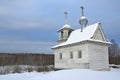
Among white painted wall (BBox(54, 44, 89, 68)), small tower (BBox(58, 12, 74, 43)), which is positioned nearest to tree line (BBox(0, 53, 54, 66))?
white painted wall (BBox(54, 44, 89, 68))

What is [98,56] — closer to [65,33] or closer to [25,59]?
[65,33]

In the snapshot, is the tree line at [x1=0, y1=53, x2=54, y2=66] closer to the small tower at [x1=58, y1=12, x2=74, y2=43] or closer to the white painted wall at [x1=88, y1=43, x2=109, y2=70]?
the small tower at [x1=58, y1=12, x2=74, y2=43]

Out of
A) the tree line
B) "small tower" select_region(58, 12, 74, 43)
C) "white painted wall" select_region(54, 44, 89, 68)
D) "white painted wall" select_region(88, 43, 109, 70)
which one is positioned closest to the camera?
"white painted wall" select_region(88, 43, 109, 70)

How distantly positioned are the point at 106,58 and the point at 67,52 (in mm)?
5395

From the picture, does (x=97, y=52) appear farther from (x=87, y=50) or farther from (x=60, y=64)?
(x=60, y=64)

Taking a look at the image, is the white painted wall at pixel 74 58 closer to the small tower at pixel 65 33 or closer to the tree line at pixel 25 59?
the small tower at pixel 65 33

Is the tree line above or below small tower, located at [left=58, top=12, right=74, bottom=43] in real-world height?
below

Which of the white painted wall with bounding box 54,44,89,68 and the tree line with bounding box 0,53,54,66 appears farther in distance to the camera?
the tree line with bounding box 0,53,54,66

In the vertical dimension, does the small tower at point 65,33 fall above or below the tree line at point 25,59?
above

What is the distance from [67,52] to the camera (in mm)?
24625

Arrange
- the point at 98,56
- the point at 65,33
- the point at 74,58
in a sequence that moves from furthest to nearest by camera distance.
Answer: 1. the point at 65,33
2. the point at 74,58
3. the point at 98,56

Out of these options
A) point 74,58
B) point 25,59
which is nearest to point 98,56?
point 74,58

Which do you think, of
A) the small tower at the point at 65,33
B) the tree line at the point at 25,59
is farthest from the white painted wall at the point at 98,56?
the tree line at the point at 25,59

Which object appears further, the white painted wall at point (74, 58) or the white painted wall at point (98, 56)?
the white painted wall at point (74, 58)
